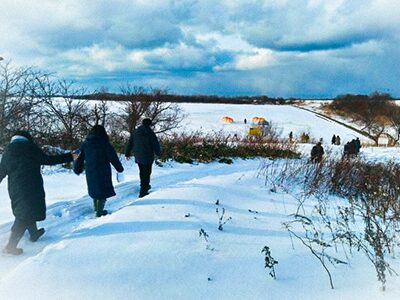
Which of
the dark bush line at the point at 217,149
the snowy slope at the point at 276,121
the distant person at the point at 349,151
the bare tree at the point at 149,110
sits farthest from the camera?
the snowy slope at the point at 276,121

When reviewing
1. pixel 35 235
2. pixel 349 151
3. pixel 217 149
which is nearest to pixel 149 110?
pixel 217 149

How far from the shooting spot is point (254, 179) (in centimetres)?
1011

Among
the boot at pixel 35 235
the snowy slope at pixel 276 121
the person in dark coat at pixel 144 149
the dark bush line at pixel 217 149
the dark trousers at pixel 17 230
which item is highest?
the person in dark coat at pixel 144 149

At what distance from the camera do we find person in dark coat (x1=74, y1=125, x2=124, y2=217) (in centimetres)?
663

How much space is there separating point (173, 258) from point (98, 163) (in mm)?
2880

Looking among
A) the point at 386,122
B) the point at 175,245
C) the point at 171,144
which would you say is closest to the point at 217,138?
the point at 171,144

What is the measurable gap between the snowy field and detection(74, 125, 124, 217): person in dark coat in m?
0.58

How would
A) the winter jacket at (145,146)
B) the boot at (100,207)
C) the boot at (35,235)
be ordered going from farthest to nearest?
the winter jacket at (145,146) < the boot at (100,207) < the boot at (35,235)

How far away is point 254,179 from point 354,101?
Answer: 253 ft

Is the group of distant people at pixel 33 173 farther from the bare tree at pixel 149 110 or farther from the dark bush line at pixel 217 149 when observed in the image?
the bare tree at pixel 149 110

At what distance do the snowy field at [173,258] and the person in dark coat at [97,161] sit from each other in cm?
58

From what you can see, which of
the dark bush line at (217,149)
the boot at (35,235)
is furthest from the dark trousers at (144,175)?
the dark bush line at (217,149)

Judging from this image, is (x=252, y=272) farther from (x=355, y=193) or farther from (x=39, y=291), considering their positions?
(x=355, y=193)

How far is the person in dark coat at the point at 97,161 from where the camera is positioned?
6629 mm
